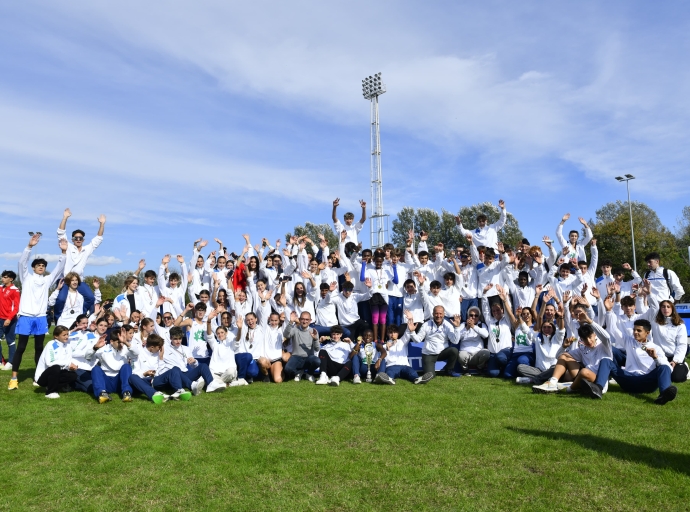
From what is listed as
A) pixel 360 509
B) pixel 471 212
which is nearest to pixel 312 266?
pixel 360 509

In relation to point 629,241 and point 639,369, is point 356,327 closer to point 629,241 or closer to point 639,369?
point 639,369

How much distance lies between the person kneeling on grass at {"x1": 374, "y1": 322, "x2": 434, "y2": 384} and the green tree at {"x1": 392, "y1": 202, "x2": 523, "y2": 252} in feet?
127

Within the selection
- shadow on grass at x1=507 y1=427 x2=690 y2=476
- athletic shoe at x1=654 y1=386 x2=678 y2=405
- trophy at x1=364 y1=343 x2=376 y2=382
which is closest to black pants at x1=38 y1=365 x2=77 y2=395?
trophy at x1=364 y1=343 x2=376 y2=382

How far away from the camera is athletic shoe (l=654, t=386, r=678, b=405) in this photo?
757cm

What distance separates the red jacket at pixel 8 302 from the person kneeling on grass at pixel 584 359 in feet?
36.8

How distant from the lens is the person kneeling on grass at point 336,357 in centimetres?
1038

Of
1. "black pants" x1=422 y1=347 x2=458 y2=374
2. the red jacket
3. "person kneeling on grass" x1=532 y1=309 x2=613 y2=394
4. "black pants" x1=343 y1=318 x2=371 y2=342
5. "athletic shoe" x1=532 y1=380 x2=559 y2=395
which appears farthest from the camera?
"black pants" x1=343 y1=318 x2=371 y2=342

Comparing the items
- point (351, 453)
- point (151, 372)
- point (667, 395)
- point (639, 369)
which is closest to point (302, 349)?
point (151, 372)

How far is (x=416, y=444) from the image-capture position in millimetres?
5949

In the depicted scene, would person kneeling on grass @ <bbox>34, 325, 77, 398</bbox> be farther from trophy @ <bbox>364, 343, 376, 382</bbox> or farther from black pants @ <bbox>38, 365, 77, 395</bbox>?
trophy @ <bbox>364, 343, 376, 382</bbox>

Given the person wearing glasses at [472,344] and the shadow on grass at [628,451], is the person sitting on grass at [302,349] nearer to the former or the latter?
the person wearing glasses at [472,344]

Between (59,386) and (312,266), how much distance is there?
19.4ft

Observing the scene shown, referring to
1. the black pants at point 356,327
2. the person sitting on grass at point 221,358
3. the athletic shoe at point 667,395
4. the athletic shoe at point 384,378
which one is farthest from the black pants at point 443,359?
the athletic shoe at point 667,395

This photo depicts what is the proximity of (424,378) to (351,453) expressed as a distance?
180 inches
